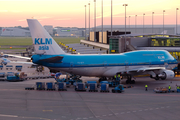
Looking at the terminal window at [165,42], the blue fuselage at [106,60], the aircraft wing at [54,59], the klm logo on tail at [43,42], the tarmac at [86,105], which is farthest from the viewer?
the terminal window at [165,42]

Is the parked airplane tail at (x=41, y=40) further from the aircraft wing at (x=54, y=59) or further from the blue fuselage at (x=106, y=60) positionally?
the aircraft wing at (x=54, y=59)

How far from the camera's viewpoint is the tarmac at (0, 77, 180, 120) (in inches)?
1040

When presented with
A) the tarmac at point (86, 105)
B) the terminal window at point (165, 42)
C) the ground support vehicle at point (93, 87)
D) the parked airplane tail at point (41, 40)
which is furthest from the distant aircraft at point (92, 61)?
the terminal window at point (165, 42)

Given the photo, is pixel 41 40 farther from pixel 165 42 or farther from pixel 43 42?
pixel 165 42

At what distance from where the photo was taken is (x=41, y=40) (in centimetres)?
4478

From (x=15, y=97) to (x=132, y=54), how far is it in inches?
907

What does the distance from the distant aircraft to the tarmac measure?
17.6 ft

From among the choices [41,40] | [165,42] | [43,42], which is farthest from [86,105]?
[165,42]

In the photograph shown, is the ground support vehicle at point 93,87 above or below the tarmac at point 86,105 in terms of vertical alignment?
above

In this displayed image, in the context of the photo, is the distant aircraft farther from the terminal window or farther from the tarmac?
the terminal window

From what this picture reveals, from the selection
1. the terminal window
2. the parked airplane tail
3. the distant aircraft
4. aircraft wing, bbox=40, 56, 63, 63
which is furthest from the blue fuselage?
the terminal window

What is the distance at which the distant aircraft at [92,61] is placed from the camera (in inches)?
1753

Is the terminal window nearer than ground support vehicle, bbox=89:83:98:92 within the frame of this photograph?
No

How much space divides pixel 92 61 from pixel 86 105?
1584 cm
